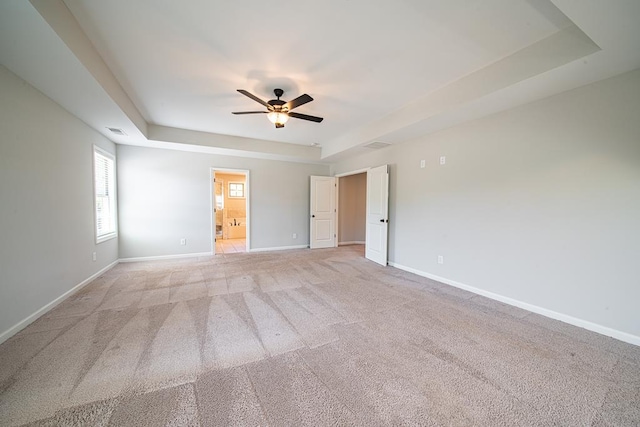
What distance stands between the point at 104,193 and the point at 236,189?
4868mm

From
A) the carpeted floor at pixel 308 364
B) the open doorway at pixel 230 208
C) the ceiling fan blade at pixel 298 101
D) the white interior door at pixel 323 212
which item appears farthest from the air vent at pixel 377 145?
the open doorway at pixel 230 208

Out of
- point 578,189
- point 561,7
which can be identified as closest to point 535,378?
point 578,189

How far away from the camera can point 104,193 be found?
4.36m

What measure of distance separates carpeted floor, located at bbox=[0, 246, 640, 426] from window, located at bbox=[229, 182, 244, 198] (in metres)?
6.15

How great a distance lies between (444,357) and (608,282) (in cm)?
190

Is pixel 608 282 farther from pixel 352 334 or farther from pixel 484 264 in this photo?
pixel 352 334

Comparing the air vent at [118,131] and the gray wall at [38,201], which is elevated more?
the air vent at [118,131]

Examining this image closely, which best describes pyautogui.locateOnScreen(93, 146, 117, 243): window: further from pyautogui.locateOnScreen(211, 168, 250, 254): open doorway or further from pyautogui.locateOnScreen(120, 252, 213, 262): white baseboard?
pyautogui.locateOnScreen(211, 168, 250, 254): open doorway

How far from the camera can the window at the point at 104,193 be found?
401cm

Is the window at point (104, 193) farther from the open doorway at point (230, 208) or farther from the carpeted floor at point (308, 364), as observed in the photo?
the open doorway at point (230, 208)

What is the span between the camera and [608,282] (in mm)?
2299

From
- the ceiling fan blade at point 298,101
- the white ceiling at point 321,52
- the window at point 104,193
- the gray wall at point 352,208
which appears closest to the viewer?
the white ceiling at point 321,52

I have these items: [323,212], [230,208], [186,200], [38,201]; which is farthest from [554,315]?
[230,208]

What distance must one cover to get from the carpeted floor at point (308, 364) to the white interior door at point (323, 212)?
3507 millimetres
